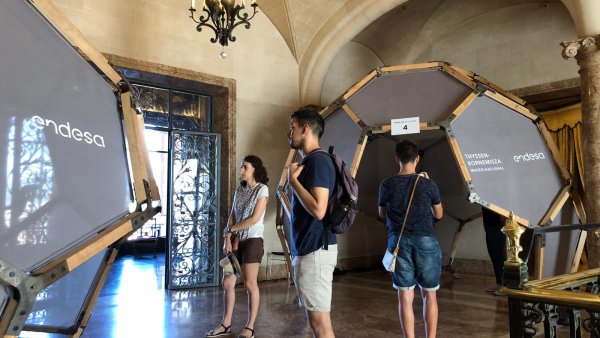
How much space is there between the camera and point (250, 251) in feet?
11.9

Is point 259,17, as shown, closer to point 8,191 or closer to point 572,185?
point 572,185

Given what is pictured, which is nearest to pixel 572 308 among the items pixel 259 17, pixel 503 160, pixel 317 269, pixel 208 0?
pixel 317 269

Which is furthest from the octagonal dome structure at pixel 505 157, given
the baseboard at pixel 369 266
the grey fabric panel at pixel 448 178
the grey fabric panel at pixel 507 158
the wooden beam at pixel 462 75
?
the baseboard at pixel 369 266

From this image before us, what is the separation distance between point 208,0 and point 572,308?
4.92m

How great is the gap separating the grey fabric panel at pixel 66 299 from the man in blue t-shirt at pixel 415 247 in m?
1.82

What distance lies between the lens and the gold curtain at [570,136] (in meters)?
6.88

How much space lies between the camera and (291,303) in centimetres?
534

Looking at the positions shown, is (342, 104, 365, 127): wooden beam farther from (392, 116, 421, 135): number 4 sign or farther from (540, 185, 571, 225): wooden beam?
(540, 185, 571, 225): wooden beam

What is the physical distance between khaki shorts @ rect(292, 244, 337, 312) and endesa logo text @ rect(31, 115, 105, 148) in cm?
109

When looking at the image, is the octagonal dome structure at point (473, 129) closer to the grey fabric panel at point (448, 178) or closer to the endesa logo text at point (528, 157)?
the endesa logo text at point (528, 157)

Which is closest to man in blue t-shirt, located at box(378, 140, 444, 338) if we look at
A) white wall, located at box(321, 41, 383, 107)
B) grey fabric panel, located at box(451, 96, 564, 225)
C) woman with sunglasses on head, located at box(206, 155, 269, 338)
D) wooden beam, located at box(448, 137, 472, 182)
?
woman with sunglasses on head, located at box(206, 155, 269, 338)

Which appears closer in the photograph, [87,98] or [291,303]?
[87,98]

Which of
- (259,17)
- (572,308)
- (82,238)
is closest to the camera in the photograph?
(572,308)

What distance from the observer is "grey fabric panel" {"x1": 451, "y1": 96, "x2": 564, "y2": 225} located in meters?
4.71
